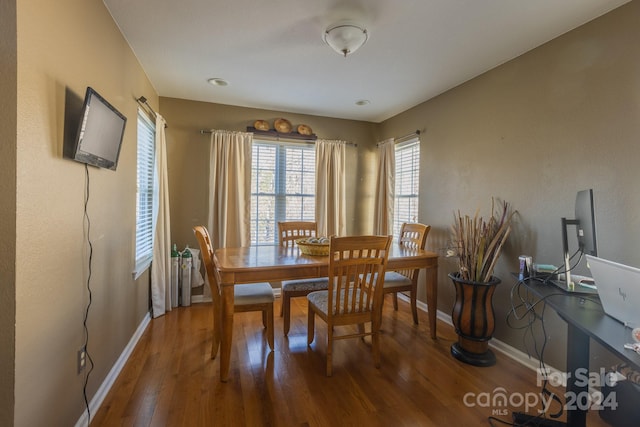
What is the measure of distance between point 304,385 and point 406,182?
277 centimetres

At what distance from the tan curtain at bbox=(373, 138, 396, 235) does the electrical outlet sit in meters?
3.30

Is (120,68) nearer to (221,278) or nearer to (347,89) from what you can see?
(221,278)

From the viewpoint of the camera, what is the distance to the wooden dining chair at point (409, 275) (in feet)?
9.08

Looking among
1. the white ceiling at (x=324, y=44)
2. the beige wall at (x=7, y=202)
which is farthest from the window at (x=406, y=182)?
the beige wall at (x=7, y=202)

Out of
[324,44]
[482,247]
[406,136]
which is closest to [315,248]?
[482,247]

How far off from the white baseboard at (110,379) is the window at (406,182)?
3.15 meters

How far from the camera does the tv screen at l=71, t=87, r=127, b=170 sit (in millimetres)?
1376

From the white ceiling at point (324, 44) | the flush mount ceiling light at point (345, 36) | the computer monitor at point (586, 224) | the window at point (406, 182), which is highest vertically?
the white ceiling at point (324, 44)

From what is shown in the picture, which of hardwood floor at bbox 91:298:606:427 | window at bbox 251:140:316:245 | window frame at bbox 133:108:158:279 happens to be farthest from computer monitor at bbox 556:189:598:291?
window frame at bbox 133:108:158:279

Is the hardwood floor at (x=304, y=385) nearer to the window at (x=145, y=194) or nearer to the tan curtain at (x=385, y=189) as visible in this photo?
the window at (x=145, y=194)

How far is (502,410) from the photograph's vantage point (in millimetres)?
1769

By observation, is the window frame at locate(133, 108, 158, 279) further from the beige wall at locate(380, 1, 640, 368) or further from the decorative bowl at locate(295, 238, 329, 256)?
the beige wall at locate(380, 1, 640, 368)

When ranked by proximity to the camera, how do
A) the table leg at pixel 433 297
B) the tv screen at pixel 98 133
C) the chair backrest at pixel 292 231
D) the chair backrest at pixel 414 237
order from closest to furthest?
the tv screen at pixel 98 133 → the table leg at pixel 433 297 → the chair backrest at pixel 414 237 → the chair backrest at pixel 292 231

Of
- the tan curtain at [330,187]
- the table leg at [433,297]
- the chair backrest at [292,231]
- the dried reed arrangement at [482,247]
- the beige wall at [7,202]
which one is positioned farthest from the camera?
the tan curtain at [330,187]
